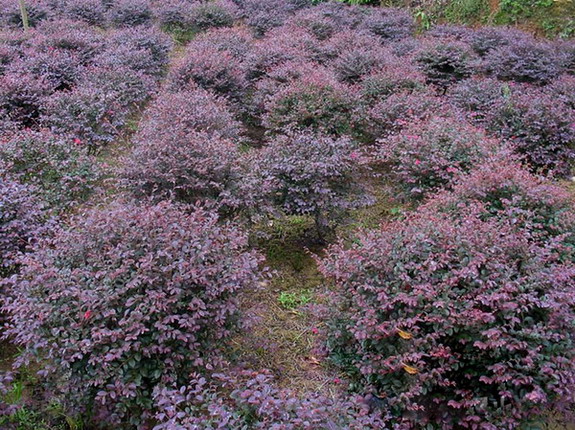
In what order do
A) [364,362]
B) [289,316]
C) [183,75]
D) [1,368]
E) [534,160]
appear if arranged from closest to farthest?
[364,362], [1,368], [289,316], [534,160], [183,75]

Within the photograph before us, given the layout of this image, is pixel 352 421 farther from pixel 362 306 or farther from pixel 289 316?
pixel 289 316

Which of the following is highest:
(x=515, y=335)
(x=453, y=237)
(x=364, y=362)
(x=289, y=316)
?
(x=453, y=237)

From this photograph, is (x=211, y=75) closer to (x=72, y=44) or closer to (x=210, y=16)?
(x=72, y=44)

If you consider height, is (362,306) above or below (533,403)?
above

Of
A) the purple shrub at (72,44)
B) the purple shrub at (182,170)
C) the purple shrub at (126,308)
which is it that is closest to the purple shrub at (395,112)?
the purple shrub at (182,170)

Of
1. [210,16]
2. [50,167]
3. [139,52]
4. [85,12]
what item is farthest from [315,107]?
[85,12]

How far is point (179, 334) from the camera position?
235 cm

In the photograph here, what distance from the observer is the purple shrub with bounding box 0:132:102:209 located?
147 inches

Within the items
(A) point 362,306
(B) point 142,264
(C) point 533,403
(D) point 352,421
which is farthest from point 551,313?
(B) point 142,264

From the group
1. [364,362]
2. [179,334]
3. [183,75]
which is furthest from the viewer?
[183,75]

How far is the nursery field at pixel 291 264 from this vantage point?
2.35 meters

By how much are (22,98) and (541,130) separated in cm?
546

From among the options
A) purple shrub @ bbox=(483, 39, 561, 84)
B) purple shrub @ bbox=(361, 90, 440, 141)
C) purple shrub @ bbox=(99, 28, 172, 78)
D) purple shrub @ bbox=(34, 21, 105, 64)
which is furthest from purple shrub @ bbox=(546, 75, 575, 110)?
purple shrub @ bbox=(34, 21, 105, 64)

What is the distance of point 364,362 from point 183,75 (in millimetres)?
4673
